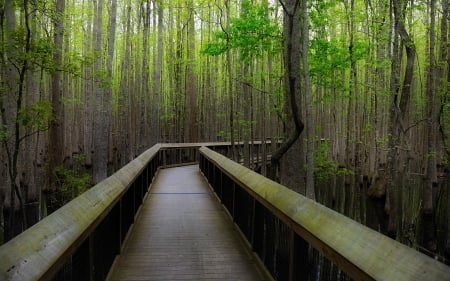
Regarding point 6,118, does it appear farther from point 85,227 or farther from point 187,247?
point 85,227

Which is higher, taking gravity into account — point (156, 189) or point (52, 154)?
point (52, 154)

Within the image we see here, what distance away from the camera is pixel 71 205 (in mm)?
2836

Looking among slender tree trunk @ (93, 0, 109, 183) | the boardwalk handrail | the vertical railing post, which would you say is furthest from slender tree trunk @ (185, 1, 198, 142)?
the vertical railing post

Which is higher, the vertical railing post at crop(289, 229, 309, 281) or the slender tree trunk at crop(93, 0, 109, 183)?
the slender tree trunk at crop(93, 0, 109, 183)

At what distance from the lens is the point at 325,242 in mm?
2467

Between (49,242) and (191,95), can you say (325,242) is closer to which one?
(49,242)

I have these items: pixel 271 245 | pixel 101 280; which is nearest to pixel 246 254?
pixel 271 245

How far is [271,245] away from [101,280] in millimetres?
1782

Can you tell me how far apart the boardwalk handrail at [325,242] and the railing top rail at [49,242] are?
1480 mm

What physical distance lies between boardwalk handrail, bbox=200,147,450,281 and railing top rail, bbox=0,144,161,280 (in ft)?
4.86

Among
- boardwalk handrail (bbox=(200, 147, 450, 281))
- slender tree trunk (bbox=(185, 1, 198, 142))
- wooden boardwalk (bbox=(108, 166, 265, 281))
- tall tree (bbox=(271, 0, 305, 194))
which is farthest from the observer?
slender tree trunk (bbox=(185, 1, 198, 142))

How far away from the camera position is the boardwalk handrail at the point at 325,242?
170 centimetres

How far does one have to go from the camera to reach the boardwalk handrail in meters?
1.70

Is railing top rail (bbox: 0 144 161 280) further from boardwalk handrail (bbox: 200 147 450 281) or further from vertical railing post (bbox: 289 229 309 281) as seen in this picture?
vertical railing post (bbox: 289 229 309 281)
